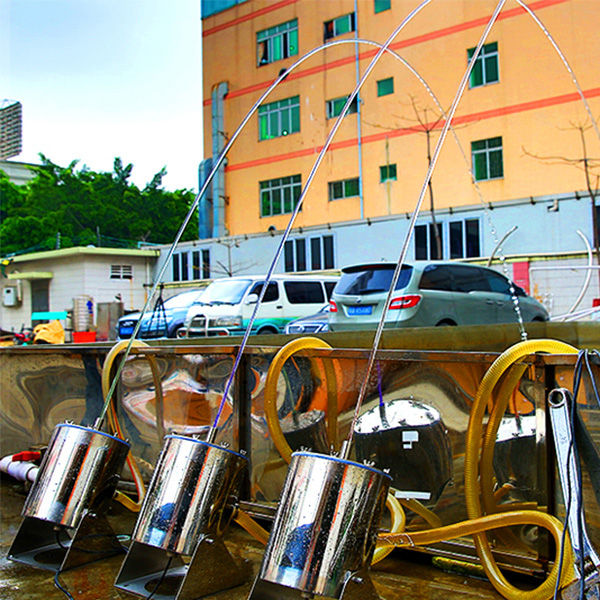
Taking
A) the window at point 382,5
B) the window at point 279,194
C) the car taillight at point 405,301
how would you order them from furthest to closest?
the window at point 279,194 → the window at point 382,5 → the car taillight at point 405,301

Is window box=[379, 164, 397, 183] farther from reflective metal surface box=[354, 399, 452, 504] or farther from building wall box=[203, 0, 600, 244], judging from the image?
reflective metal surface box=[354, 399, 452, 504]

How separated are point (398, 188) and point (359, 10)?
803cm

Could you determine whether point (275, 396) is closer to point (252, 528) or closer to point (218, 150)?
point (252, 528)

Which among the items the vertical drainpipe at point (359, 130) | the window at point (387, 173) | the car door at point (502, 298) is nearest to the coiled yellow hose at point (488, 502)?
the car door at point (502, 298)

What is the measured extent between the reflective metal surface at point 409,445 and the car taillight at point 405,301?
752 cm

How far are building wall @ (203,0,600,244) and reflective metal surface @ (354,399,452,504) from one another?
71.5 ft

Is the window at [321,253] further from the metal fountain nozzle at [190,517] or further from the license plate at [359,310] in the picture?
the metal fountain nozzle at [190,517]

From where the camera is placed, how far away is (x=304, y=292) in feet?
58.7

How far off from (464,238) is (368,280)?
1128 cm

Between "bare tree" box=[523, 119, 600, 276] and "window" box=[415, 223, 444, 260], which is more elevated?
"bare tree" box=[523, 119, 600, 276]

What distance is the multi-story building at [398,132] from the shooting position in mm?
23000

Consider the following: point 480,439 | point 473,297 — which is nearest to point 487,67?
point 473,297

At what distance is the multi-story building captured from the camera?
23.0 m

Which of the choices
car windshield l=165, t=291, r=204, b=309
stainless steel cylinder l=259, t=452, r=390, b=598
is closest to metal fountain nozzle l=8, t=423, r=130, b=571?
stainless steel cylinder l=259, t=452, r=390, b=598
